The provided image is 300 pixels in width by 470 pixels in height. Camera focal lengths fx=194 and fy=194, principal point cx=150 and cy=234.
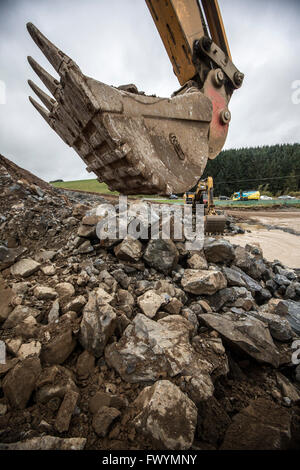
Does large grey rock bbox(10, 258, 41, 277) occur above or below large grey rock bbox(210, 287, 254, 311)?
above

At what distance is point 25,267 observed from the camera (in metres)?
2.09

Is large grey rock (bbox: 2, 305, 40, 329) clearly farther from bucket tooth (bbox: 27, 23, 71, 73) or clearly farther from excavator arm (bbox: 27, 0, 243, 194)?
bucket tooth (bbox: 27, 23, 71, 73)

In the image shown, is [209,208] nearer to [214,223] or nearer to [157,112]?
[214,223]

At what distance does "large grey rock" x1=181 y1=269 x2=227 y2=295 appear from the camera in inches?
87.8

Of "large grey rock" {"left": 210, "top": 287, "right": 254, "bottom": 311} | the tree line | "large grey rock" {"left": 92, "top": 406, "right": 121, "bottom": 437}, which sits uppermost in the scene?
the tree line

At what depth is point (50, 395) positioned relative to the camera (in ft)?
3.82

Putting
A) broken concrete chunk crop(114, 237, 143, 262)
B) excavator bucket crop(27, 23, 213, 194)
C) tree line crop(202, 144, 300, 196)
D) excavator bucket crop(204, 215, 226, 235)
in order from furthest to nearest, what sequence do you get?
tree line crop(202, 144, 300, 196)
excavator bucket crop(204, 215, 226, 235)
broken concrete chunk crop(114, 237, 143, 262)
excavator bucket crop(27, 23, 213, 194)

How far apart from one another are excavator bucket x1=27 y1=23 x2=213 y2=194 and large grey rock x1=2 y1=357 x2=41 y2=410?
1350mm

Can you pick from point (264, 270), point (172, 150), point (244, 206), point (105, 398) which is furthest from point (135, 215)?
point (244, 206)

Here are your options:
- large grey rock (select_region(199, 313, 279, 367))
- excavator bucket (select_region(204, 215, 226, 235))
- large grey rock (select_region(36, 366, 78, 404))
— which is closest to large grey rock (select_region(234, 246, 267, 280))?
large grey rock (select_region(199, 313, 279, 367))

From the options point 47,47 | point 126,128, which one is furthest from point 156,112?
point 47,47

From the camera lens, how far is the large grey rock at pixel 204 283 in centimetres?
223

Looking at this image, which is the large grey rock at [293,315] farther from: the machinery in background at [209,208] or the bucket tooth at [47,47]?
the machinery in background at [209,208]

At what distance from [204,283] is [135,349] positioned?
1103mm
